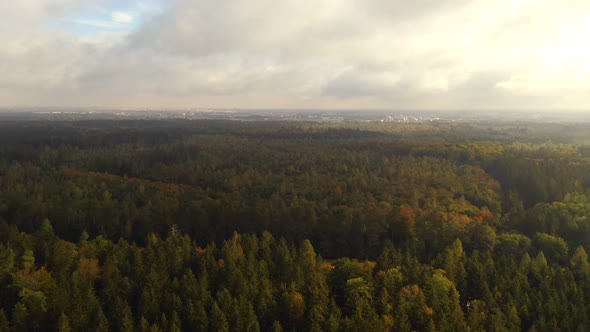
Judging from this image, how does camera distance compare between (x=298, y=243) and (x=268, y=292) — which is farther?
(x=298, y=243)

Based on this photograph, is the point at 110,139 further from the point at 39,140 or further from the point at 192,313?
the point at 192,313

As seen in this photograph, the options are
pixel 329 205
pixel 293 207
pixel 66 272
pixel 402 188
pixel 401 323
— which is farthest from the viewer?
pixel 402 188

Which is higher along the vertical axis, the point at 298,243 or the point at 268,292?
the point at 268,292

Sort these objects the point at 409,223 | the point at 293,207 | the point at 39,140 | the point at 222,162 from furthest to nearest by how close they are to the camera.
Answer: the point at 39,140
the point at 222,162
the point at 293,207
the point at 409,223

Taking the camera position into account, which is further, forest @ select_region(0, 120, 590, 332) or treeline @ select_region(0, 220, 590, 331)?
forest @ select_region(0, 120, 590, 332)

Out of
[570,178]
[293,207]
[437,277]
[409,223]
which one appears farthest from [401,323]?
[570,178]

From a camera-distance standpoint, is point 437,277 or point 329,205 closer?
point 437,277

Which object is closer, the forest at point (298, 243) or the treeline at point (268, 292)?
the treeline at point (268, 292)
